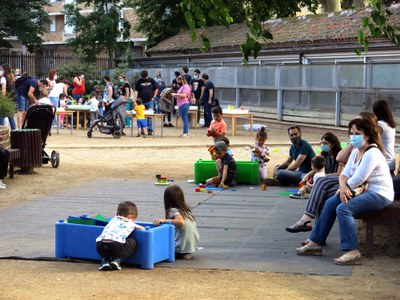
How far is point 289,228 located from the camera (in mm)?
10617

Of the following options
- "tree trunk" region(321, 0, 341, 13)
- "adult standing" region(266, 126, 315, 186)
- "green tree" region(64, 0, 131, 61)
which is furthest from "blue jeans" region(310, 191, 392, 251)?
"green tree" region(64, 0, 131, 61)

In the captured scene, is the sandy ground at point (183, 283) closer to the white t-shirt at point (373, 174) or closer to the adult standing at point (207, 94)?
the white t-shirt at point (373, 174)

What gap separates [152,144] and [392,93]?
23.5 ft

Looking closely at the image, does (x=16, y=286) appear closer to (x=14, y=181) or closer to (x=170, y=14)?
(x=14, y=181)

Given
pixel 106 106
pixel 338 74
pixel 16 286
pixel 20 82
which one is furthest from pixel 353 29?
pixel 16 286

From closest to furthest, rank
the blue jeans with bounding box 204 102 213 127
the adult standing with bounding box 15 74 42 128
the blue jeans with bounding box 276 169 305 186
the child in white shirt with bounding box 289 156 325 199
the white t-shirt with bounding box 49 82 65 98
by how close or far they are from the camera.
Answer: the child in white shirt with bounding box 289 156 325 199
the blue jeans with bounding box 276 169 305 186
the adult standing with bounding box 15 74 42 128
the white t-shirt with bounding box 49 82 65 98
the blue jeans with bounding box 204 102 213 127

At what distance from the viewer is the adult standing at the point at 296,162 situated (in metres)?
15.1

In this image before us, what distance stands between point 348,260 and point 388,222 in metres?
0.65

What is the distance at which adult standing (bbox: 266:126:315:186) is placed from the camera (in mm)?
15070

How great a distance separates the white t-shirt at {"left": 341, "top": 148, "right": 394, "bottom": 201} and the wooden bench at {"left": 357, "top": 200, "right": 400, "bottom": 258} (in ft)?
0.45

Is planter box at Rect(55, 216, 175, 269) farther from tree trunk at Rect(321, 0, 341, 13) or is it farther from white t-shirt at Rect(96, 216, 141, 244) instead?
tree trunk at Rect(321, 0, 341, 13)

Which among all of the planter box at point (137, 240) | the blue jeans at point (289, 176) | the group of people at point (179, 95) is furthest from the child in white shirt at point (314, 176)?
the group of people at point (179, 95)

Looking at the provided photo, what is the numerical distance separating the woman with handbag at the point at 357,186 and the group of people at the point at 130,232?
144 centimetres

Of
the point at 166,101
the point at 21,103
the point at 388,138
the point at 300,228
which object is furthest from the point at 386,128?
the point at 166,101
